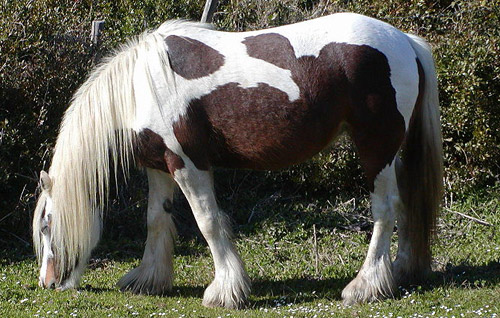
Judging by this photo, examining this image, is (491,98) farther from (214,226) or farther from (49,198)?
(49,198)

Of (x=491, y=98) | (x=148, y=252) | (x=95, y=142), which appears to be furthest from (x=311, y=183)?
(x=95, y=142)

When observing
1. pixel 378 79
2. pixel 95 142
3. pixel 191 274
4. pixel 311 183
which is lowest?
pixel 191 274

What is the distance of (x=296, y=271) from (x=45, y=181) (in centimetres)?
214

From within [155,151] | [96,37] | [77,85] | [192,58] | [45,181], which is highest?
[96,37]

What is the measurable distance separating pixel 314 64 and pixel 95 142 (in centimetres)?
163

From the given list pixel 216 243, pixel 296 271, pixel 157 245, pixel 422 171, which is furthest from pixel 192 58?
pixel 296 271

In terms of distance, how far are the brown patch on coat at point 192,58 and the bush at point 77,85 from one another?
2264mm

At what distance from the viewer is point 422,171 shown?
514 centimetres

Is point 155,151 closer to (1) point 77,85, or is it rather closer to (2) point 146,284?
(2) point 146,284

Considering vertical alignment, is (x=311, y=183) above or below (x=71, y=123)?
below

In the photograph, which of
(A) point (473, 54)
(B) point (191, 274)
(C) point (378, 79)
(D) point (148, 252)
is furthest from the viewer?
(A) point (473, 54)

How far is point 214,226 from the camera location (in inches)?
197

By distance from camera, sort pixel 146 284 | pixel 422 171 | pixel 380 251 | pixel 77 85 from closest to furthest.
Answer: pixel 380 251 → pixel 422 171 → pixel 146 284 → pixel 77 85

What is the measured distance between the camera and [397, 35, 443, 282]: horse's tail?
5098 mm
